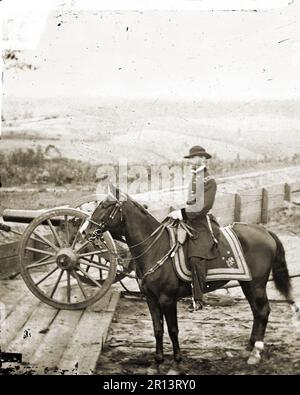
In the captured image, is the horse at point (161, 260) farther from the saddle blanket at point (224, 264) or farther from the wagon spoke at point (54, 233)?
the wagon spoke at point (54, 233)

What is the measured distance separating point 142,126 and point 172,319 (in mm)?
1847

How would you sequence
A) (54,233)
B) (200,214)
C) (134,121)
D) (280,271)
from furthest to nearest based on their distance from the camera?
(54,233) < (134,121) < (280,271) < (200,214)

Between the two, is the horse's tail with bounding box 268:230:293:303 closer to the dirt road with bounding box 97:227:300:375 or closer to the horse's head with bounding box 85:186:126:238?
the dirt road with bounding box 97:227:300:375

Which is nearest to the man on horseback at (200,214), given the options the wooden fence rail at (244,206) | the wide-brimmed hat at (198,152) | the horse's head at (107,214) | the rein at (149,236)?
the wide-brimmed hat at (198,152)

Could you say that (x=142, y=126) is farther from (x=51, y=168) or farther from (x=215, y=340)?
(x=215, y=340)

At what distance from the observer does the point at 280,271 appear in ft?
17.7

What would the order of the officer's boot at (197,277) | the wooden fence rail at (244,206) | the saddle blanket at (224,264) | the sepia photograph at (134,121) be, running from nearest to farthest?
the officer's boot at (197,277)
the saddle blanket at (224,264)
the sepia photograph at (134,121)
the wooden fence rail at (244,206)

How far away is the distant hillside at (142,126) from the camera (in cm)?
554

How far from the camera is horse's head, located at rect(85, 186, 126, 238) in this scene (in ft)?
16.5

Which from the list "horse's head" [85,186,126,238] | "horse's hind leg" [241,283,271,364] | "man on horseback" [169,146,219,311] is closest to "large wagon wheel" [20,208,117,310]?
"horse's head" [85,186,126,238]

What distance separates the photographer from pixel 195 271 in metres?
5.00

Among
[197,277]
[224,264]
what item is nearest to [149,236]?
[197,277]

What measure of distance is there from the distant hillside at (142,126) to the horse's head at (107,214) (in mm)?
679

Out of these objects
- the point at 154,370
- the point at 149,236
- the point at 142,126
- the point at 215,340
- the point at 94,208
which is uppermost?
the point at 142,126
